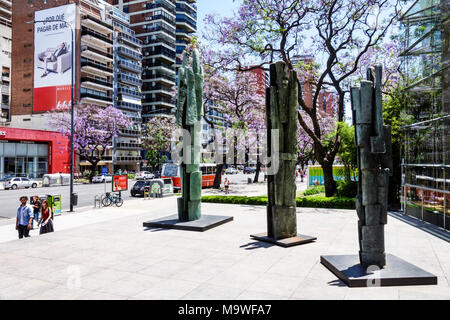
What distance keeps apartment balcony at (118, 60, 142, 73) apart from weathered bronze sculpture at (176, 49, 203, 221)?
5384 centimetres

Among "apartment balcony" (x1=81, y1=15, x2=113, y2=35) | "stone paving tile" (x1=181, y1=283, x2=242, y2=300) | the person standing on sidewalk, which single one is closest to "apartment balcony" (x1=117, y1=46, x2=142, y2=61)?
"apartment balcony" (x1=81, y1=15, x2=113, y2=35)

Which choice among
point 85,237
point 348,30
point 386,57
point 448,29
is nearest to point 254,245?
point 85,237

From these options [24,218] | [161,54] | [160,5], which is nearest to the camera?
[24,218]

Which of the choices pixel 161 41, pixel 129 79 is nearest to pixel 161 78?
pixel 161 41

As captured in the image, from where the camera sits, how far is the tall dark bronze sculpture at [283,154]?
935 centimetres

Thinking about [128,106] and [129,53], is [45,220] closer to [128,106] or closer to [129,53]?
[128,106]

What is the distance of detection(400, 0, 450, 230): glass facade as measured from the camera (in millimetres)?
11898

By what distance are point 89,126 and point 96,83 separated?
13748 millimetres

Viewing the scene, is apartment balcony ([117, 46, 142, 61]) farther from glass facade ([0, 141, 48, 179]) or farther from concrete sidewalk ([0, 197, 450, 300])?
concrete sidewalk ([0, 197, 450, 300])

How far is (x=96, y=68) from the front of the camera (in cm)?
5528

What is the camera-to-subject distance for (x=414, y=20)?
1435 centimetres

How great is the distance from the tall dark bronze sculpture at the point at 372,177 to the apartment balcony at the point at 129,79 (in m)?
60.1
